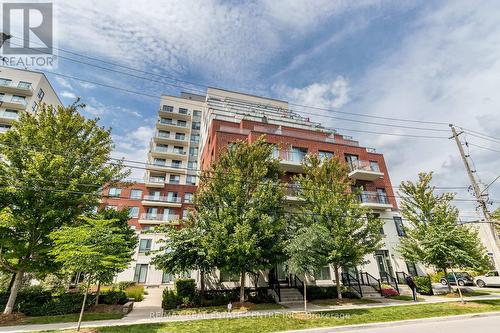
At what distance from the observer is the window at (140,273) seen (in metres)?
29.5

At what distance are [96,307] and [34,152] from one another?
31.6ft

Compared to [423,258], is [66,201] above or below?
above

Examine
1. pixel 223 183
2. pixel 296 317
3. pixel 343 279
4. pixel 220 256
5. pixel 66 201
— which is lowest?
pixel 296 317

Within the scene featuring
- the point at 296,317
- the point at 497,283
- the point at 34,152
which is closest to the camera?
the point at 296,317

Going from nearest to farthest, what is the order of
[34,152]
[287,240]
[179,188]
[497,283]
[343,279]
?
[34,152]
[287,240]
[343,279]
[497,283]
[179,188]

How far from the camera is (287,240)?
583 inches

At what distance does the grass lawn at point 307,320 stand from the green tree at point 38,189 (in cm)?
642

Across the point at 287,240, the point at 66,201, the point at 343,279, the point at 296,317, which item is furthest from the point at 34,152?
the point at 343,279

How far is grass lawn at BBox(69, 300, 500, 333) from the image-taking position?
999 centimetres

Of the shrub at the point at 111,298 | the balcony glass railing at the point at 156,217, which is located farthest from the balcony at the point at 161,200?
the shrub at the point at 111,298

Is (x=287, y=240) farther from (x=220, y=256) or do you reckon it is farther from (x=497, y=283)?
(x=497, y=283)

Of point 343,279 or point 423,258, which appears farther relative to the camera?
point 343,279

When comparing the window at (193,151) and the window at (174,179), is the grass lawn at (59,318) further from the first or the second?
the window at (193,151)

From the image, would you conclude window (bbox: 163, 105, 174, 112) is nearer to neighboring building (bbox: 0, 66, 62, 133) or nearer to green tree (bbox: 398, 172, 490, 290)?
neighboring building (bbox: 0, 66, 62, 133)
